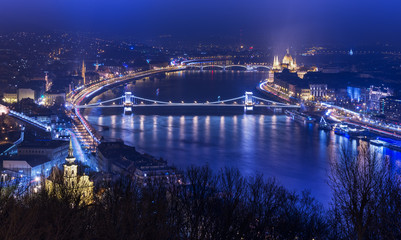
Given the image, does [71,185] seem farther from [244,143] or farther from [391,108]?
[391,108]

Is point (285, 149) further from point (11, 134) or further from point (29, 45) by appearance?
point (29, 45)

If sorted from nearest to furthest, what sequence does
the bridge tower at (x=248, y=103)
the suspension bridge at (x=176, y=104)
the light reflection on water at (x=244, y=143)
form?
the light reflection on water at (x=244, y=143) < the suspension bridge at (x=176, y=104) < the bridge tower at (x=248, y=103)

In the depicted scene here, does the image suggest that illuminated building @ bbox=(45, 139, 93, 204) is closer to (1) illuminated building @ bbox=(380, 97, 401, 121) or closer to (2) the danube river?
(2) the danube river

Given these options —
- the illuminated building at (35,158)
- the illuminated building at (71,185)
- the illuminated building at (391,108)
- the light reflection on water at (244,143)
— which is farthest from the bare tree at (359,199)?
the illuminated building at (391,108)

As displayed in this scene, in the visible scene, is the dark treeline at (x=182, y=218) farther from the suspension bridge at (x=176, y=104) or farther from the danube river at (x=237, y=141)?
the suspension bridge at (x=176, y=104)

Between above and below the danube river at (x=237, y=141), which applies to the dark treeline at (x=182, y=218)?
above

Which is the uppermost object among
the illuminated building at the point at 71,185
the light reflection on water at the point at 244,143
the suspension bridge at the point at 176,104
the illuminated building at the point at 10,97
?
the illuminated building at the point at 10,97

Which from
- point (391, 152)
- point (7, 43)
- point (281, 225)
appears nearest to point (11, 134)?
point (391, 152)

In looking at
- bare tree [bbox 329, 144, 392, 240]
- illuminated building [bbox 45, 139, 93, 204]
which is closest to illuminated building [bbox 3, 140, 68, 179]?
illuminated building [bbox 45, 139, 93, 204]
